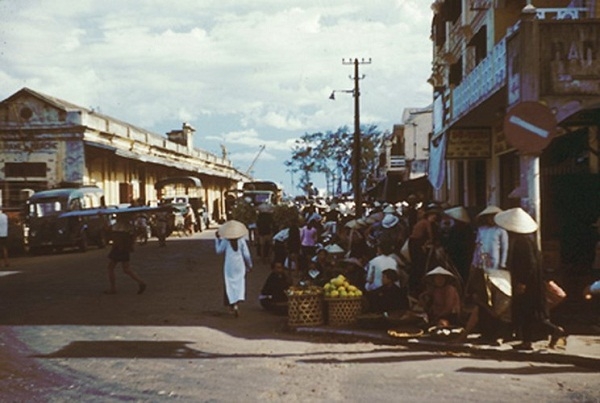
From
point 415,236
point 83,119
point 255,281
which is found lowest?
point 255,281

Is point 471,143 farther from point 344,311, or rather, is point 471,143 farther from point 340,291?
point 344,311

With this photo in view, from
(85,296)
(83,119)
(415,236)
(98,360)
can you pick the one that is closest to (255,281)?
(85,296)

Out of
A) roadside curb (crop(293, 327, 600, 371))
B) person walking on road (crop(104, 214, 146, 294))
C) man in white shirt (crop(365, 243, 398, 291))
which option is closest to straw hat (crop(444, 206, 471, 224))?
man in white shirt (crop(365, 243, 398, 291))

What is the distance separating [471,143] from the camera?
65.3ft

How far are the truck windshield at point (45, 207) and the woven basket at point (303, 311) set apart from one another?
18493mm

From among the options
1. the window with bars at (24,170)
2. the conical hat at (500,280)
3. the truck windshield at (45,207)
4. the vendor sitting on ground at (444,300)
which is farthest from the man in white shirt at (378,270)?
the window with bars at (24,170)

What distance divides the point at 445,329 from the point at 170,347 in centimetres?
353

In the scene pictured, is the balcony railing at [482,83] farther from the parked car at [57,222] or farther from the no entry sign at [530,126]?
the parked car at [57,222]

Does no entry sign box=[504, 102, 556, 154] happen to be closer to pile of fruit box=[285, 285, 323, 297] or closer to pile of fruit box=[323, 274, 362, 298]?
pile of fruit box=[323, 274, 362, 298]

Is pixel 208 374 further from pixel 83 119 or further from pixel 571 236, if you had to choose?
pixel 83 119

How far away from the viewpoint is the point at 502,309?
9531 mm

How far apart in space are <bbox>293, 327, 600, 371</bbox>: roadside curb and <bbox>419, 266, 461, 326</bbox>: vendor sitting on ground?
2.29 ft

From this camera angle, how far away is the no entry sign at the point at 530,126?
8672mm

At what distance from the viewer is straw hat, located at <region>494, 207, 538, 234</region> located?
909cm
